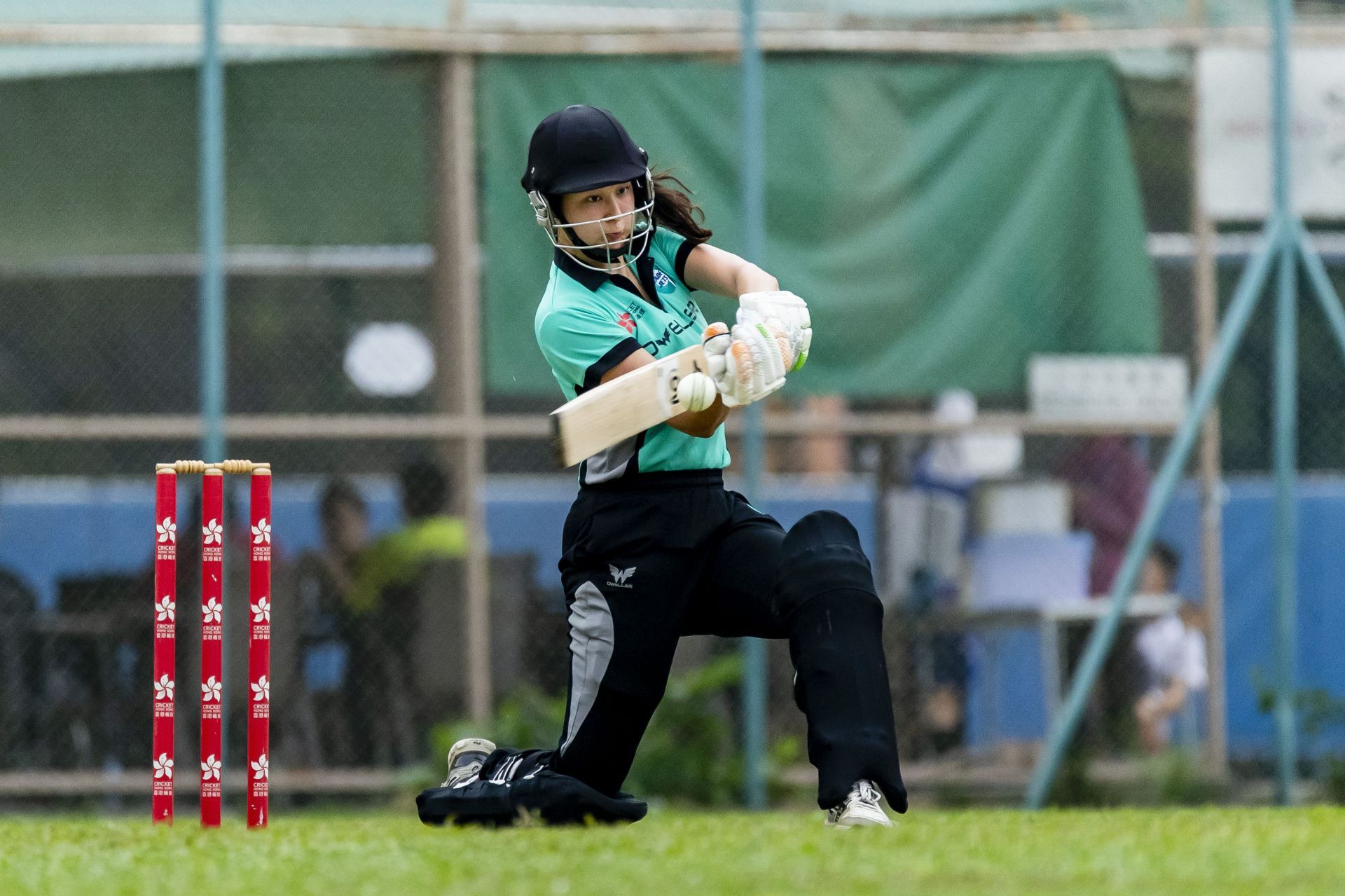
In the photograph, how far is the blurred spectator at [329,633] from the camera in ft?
27.9

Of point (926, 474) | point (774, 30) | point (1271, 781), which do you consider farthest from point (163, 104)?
point (1271, 781)

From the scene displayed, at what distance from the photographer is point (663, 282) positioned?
5.14m

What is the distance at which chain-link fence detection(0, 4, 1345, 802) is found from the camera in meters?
8.52

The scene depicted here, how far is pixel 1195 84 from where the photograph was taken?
29.2 feet

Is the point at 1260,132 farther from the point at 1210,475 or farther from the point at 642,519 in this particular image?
the point at 642,519

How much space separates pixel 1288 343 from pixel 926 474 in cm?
163

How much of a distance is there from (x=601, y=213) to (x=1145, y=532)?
408 cm

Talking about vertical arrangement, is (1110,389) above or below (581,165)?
below

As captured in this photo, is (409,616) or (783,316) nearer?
(783,316)

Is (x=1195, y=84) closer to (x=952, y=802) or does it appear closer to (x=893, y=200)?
(x=893, y=200)

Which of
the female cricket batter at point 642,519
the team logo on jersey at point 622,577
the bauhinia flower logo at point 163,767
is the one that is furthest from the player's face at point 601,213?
the bauhinia flower logo at point 163,767

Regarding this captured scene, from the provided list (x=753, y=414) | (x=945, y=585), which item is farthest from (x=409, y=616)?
(x=945, y=585)

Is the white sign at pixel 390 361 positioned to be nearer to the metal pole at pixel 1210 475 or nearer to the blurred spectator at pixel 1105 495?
the blurred spectator at pixel 1105 495

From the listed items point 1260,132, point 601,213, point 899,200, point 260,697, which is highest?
point 1260,132
